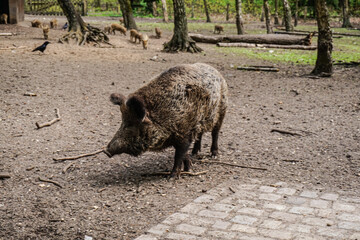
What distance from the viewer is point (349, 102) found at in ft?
32.8

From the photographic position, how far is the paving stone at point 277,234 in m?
4.09

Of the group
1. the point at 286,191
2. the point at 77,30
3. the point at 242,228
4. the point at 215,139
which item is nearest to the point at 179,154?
the point at 215,139

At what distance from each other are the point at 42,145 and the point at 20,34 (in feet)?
44.7

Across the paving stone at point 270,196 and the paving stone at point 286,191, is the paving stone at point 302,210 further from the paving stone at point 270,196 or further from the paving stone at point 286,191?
the paving stone at point 286,191

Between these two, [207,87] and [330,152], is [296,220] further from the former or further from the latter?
[330,152]

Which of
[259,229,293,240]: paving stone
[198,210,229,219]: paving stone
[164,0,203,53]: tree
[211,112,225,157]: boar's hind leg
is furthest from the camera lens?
[164,0,203,53]: tree

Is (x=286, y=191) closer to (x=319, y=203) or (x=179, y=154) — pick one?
(x=319, y=203)

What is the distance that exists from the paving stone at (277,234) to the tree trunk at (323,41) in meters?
9.50

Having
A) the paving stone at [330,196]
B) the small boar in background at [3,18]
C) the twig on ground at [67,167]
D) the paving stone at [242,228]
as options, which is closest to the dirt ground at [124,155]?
the twig on ground at [67,167]

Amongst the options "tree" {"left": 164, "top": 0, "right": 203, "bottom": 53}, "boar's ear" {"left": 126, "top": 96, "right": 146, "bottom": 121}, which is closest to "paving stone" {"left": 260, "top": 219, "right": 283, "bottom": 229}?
"boar's ear" {"left": 126, "top": 96, "right": 146, "bottom": 121}

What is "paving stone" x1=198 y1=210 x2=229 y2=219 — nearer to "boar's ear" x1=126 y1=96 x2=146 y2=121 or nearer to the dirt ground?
the dirt ground

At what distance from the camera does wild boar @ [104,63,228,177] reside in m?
5.38

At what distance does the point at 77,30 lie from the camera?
55.6 feet

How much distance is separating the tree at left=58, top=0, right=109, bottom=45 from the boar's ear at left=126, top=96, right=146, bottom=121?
11.9 meters
